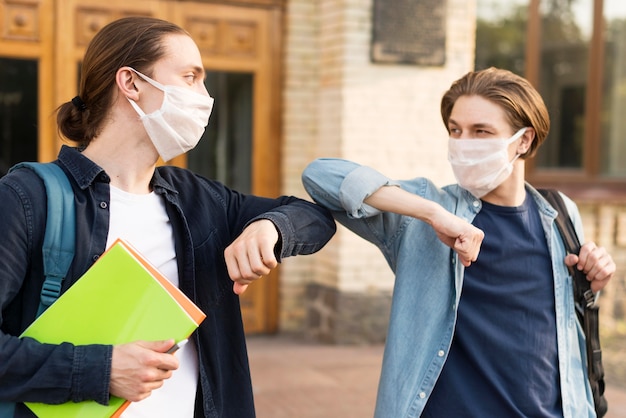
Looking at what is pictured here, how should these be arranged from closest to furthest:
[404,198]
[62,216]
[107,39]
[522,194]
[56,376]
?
[56,376] → [62,216] → [107,39] → [404,198] → [522,194]

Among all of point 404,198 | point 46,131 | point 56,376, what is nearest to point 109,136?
point 56,376

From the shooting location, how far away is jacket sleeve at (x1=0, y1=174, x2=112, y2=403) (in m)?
1.67

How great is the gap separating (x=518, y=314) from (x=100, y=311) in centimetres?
133

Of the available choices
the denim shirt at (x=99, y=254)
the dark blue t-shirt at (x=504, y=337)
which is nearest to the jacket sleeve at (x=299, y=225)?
the denim shirt at (x=99, y=254)

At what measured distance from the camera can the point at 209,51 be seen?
647cm

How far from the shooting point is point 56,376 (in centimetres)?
167

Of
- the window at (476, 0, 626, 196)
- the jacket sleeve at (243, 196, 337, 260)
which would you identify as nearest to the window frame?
the window at (476, 0, 626, 196)

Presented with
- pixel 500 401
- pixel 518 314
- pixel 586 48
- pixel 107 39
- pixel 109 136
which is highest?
pixel 586 48

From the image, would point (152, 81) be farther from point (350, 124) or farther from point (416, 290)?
point (350, 124)

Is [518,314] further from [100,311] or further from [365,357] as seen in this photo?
[365,357]

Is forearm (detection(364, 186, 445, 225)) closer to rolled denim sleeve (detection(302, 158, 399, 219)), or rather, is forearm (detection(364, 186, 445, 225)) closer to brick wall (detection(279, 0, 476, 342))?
rolled denim sleeve (detection(302, 158, 399, 219))

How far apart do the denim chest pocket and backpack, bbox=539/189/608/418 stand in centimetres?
113

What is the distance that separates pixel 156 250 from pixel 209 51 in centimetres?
469

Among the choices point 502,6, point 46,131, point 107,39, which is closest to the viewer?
point 107,39
